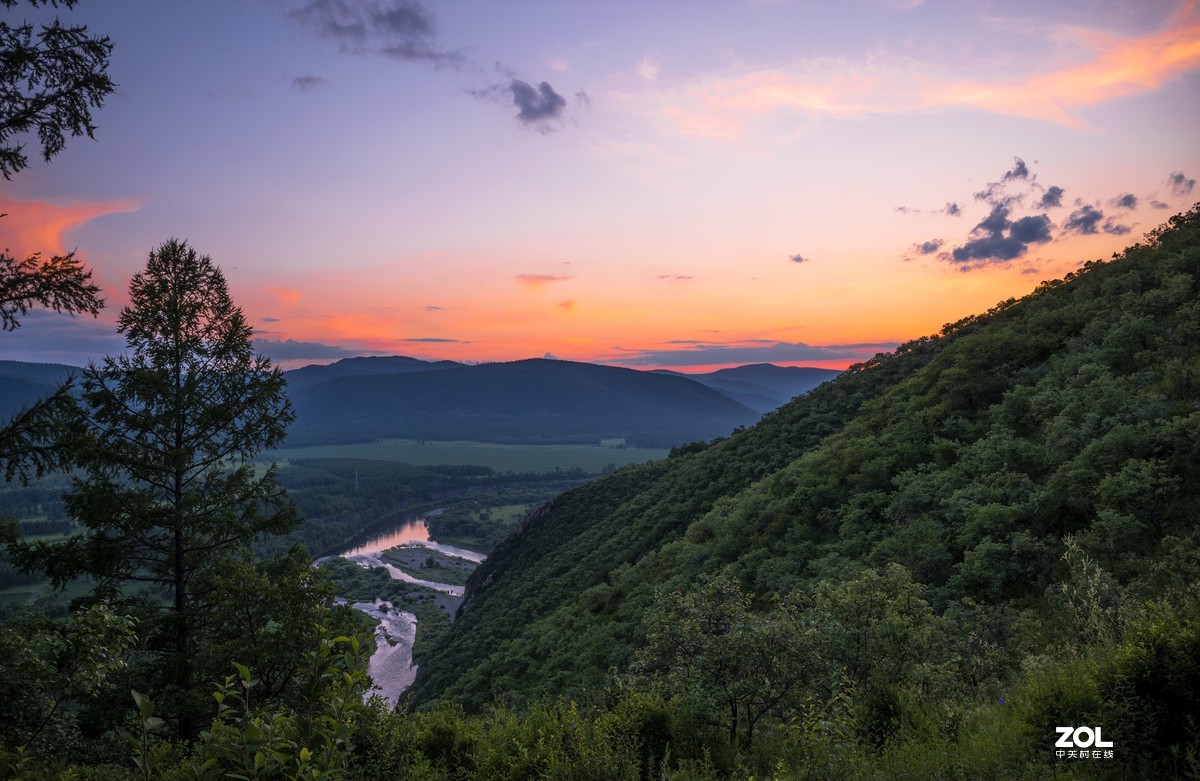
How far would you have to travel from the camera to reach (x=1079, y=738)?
588 cm

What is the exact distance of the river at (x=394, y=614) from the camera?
63.8m

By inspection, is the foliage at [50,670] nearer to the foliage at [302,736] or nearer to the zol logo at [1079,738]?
the foliage at [302,736]

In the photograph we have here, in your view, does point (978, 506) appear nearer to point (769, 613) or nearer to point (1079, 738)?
point (769, 613)

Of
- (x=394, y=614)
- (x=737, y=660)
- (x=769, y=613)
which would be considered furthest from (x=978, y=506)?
(x=394, y=614)

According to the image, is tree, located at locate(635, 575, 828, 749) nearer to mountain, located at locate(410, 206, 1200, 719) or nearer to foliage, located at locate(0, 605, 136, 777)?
mountain, located at locate(410, 206, 1200, 719)

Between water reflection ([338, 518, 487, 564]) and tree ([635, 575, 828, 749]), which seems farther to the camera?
water reflection ([338, 518, 487, 564])

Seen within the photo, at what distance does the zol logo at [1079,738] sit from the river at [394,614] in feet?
65.5

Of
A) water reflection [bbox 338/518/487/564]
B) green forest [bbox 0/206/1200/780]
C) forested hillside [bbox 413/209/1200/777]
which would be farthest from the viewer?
water reflection [bbox 338/518/487/564]

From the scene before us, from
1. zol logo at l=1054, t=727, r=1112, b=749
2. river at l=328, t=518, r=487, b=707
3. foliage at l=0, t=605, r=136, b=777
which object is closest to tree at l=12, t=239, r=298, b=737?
foliage at l=0, t=605, r=136, b=777

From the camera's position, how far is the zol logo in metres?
5.77

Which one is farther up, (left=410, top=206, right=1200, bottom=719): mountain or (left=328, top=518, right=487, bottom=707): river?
(left=410, top=206, right=1200, bottom=719): mountain

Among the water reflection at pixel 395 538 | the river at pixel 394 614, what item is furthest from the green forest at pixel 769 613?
the water reflection at pixel 395 538

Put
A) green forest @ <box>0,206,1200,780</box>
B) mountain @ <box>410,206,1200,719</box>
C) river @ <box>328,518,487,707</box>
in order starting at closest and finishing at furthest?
green forest @ <box>0,206,1200,780</box> → mountain @ <box>410,206,1200,719</box> → river @ <box>328,518,487,707</box>

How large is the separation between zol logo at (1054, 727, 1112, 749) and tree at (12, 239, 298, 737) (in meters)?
14.9
